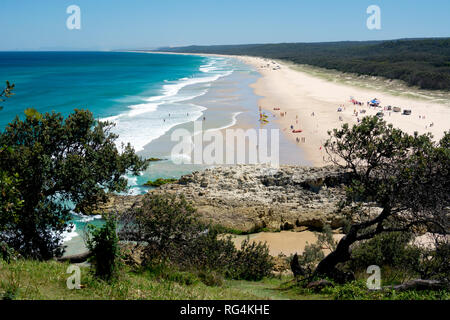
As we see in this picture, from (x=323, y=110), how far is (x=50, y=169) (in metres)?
45.5

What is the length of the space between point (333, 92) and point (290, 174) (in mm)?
50133

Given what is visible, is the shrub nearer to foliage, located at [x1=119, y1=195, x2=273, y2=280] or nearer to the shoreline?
foliage, located at [x1=119, y1=195, x2=273, y2=280]

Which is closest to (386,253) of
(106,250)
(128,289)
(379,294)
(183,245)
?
(379,294)

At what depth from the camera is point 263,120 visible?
4338 centimetres

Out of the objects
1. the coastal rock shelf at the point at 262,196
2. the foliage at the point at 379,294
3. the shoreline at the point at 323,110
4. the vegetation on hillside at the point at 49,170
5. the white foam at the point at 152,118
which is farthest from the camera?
the white foam at the point at 152,118

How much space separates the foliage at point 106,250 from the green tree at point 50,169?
378 cm

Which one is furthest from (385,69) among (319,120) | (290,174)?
(290,174)

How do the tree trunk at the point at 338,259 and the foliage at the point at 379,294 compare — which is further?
the tree trunk at the point at 338,259

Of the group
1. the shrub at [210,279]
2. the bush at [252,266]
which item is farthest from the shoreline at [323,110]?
the shrub at [210,279]

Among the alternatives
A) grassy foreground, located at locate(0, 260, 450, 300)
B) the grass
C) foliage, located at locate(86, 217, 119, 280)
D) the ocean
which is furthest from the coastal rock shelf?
foliage, located at locate(86, 217, 119, 280)

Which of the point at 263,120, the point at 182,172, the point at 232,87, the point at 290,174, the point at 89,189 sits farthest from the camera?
the point at 232,87

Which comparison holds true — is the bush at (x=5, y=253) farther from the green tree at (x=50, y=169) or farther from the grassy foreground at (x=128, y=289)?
the green tree at (x=50, y=169)

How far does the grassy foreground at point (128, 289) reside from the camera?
22.6ft
